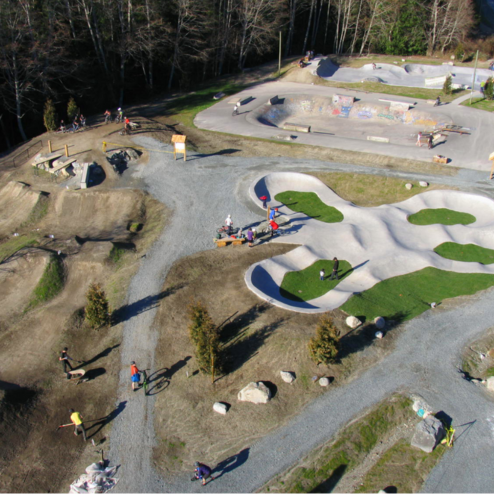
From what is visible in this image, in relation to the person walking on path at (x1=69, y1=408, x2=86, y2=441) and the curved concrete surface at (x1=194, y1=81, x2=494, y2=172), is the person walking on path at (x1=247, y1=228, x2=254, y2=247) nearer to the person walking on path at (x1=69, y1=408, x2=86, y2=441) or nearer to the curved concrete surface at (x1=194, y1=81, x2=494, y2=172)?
the person walking on path at (x1=69, y1=408, x2=86, y2=441)

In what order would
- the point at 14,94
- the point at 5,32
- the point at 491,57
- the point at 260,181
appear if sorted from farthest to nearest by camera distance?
the point at 491,57, the point at 14,94, the point at 5,32, the point at 260,181

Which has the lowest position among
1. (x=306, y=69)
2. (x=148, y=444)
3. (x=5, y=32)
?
(x=148, y=444)

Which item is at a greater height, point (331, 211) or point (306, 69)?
point (306, 69)

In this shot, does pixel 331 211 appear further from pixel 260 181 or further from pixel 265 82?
pixel 265 82

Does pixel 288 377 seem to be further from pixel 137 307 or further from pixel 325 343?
pixel 137 307

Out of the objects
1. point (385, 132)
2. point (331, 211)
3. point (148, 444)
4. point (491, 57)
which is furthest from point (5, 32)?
point (491, 57)

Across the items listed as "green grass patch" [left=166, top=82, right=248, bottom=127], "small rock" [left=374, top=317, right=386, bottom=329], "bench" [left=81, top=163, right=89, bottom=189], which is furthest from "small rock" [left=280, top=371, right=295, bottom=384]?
"green grass patch" [left=166, top=82, right=248, bottom=127]

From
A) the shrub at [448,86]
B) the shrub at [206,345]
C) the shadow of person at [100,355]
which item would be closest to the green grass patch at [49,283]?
the shadow of person at [100,355]
